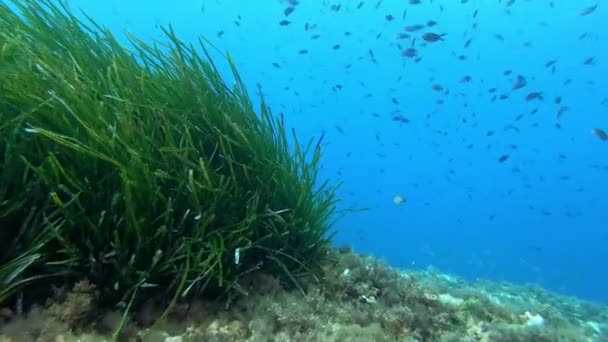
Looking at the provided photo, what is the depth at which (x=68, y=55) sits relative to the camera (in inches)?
148

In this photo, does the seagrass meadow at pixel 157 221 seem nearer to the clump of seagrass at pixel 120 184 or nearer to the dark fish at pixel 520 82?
the clump of seagrass at pixel 120 184

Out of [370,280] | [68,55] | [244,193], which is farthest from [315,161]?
[68,55]

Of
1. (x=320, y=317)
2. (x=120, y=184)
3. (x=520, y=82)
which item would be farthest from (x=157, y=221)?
(x=520, y=82)

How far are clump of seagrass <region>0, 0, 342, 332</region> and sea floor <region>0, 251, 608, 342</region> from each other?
14 cm

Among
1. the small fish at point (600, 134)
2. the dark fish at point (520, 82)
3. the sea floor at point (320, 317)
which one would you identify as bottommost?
the sea floor at point (320, 317)

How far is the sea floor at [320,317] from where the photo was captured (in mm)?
2660

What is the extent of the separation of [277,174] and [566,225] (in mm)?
138965

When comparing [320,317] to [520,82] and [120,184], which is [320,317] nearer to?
[120,184]

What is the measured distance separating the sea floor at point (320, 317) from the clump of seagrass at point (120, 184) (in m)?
0.14

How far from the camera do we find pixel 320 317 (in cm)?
329

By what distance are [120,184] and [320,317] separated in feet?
5.13

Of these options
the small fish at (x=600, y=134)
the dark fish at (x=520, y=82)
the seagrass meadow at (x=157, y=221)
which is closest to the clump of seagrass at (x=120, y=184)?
the seagrass meadow at (x=157, y=221)

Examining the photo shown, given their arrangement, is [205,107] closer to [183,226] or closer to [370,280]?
[183,226]

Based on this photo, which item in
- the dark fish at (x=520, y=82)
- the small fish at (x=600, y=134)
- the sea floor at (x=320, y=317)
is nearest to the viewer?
the sea floor at (x=320, y=317)
